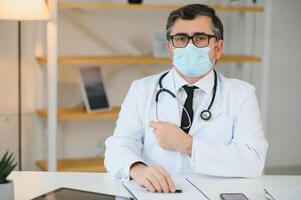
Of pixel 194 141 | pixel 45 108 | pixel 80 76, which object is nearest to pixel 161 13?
pixel 80 76

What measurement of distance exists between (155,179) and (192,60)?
56 centimetres

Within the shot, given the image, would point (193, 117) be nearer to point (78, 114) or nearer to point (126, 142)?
point (126, 142)

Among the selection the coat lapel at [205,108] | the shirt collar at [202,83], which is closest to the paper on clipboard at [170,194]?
the coat lapel at [205,108]

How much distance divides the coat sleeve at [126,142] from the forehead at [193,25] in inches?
12.3

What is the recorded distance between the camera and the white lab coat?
6.40 ft

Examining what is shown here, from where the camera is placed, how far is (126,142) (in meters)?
2.04

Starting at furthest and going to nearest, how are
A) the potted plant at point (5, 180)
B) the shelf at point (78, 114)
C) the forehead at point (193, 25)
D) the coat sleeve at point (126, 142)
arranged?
the shelf at point (78, 114) → the forehead at point (193, 25) → the coat sleeve at point (126, 142) → the potted plant at point (5, 180)

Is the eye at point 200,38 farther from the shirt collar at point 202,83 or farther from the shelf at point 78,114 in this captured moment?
the shelf at point 78,114

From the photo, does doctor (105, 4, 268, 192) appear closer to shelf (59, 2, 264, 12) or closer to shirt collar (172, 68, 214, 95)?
shirt collar (172, 68, 214, 95)

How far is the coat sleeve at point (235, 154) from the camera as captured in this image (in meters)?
1.94

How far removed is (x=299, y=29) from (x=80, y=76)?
5.26ft

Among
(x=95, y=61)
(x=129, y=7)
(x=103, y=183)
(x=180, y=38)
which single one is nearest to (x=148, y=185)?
(x=103, y=183)

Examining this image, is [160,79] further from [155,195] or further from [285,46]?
[285,46]

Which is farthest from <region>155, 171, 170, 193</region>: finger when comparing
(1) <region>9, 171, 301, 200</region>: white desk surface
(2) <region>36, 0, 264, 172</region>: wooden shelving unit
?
(2) <region>36, 0, 264, 172</region>: wooden shelving unit
